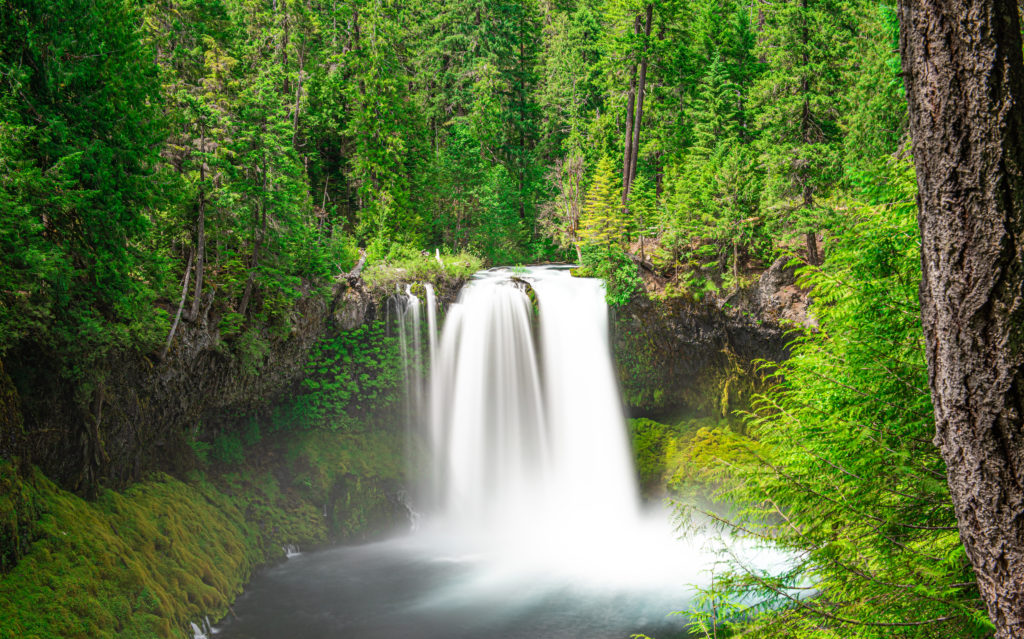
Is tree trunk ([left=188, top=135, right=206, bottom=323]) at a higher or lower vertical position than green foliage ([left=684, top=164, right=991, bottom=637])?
higher

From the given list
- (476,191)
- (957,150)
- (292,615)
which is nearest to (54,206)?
(292,615)

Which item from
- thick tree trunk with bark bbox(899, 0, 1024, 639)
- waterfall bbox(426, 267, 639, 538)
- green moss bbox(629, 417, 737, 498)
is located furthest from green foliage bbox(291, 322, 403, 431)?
thick tree trunk with bark bbox(899, 0, 1024, 639)

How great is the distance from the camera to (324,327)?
1563cm

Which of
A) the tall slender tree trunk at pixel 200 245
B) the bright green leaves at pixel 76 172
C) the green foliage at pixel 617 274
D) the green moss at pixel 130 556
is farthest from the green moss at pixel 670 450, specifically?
the bright green leaves at pixel 76 172

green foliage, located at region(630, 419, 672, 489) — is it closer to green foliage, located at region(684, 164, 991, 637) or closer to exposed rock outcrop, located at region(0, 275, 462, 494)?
exposed rock outcrop, located at region(0, 275, 462, 494)

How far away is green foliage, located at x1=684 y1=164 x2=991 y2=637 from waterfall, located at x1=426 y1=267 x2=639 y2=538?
1227cm

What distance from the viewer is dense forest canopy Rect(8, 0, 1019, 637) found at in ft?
13.3

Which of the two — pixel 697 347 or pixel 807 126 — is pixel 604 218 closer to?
pixel 697 347

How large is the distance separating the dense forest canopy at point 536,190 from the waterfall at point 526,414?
6.96 feet

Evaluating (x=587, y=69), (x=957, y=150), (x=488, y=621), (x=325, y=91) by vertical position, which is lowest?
(x=488, y=621)

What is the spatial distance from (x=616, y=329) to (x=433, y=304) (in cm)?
558

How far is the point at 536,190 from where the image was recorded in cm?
3130

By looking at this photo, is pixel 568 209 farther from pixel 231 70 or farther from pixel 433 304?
pixel 231 70

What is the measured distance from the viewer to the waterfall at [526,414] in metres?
16.6
